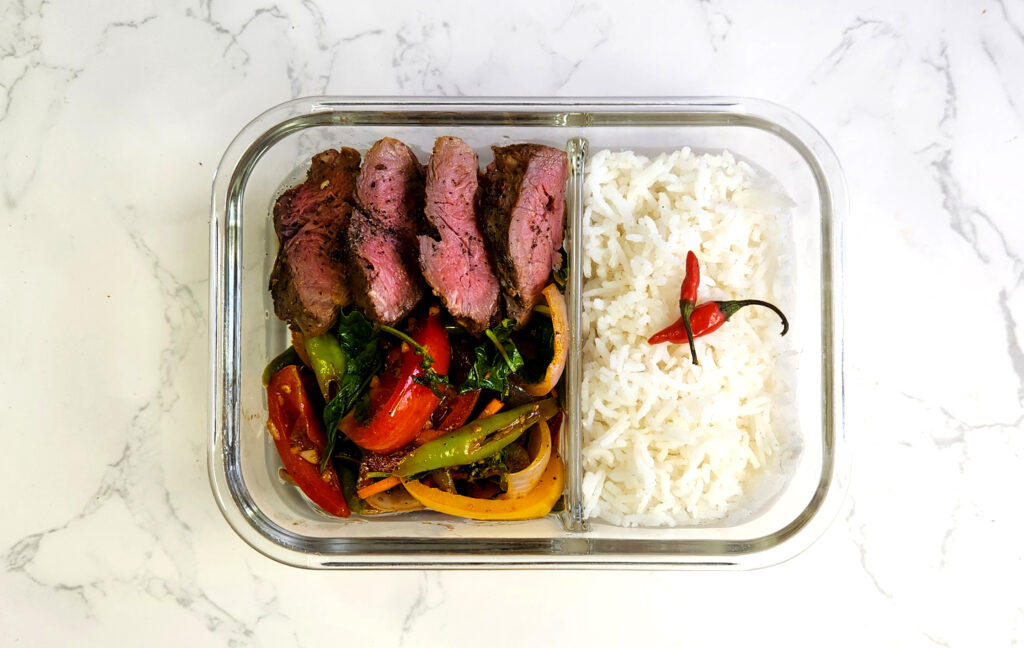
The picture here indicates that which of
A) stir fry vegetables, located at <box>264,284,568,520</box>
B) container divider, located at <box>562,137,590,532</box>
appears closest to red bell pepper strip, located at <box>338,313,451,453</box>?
stir fry vegetables, located at <box>264,284,568,520</box>

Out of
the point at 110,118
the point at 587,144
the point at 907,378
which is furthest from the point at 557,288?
the point at 110,118

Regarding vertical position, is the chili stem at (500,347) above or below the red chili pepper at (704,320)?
below

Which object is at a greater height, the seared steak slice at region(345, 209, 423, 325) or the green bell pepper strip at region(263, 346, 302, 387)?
the seared steak slice at region(345, 209, 423, 325)

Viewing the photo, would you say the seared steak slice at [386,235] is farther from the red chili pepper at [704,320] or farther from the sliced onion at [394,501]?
the red chili pepper at [704,320]

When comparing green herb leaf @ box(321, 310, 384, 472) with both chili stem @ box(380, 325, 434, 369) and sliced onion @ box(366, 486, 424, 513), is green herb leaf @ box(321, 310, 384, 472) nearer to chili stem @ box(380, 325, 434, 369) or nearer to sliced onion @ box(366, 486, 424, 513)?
chili stem @ box(380, 325, 434, 369)

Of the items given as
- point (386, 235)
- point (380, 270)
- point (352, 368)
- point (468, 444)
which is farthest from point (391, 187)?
point (468, 444)

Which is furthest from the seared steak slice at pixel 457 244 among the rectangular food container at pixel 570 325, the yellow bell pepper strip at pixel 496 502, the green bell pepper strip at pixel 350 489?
the green bell pepper strip at pixel 350 489

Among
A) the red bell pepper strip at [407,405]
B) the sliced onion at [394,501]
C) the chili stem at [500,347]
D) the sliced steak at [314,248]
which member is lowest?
the sliced onion at [394,501]
